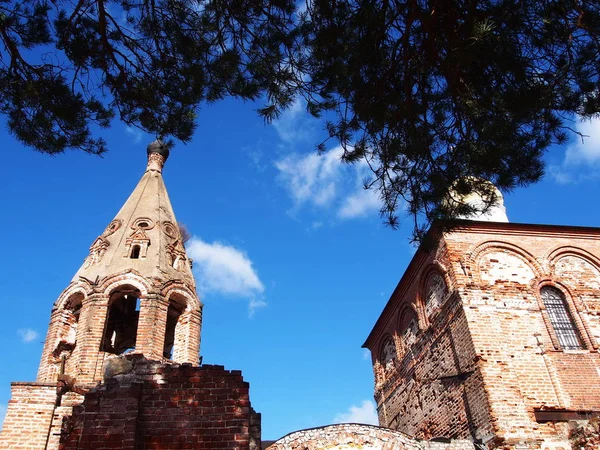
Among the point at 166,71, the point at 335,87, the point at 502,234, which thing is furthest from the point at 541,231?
the point at 166,71

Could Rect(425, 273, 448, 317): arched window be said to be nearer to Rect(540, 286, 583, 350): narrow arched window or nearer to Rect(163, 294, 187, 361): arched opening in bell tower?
Rect(540, 286, 583, 350): narrow arched window

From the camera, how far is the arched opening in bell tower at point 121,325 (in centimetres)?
1335

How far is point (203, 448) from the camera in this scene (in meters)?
5.07

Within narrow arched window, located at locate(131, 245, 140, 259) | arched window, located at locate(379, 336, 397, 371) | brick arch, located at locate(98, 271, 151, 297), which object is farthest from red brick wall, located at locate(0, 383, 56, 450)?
arched window, located at locate(379, 336, 397, 371)

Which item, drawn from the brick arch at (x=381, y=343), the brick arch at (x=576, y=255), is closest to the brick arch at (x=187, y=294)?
the brick arch at (x=381, y=343)

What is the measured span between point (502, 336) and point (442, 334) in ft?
6.00

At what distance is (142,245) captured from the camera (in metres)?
13.6

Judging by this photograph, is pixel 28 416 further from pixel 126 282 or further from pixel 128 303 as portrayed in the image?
pixel 128 303

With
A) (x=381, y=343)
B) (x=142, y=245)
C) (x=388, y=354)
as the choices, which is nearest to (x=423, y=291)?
(x=388, y=354)

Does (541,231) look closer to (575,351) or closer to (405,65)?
(575,351)

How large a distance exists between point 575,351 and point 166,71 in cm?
1152

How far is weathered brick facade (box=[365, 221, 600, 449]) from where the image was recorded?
11.4m

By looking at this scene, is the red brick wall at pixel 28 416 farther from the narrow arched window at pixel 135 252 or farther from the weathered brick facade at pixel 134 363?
the narrow arched window at pixel 135 252

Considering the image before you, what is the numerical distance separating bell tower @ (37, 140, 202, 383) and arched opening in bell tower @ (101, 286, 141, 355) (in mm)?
25
